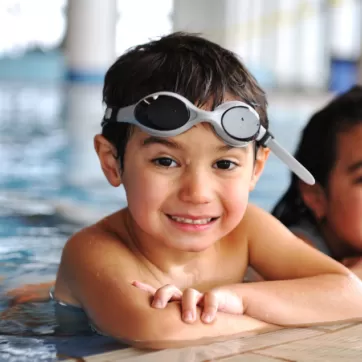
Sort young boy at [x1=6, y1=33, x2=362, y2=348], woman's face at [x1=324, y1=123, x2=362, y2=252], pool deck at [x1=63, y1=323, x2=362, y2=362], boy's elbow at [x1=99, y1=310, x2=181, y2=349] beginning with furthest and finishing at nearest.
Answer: woman's face at [x1=324, y1=123, x2=362, y2=252] → young boy at [x1=6, y1=33, x2=362, y2=348] → boy's elbow at [x1=99, y1=310, x2=181, y2=349] → pool deck at [x1=63, y1=323, x2=362, y2=362]

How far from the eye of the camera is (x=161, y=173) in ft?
6.78

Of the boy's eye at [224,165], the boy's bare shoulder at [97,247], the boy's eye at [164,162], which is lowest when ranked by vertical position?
the boy's bare shoulder at [97,247]

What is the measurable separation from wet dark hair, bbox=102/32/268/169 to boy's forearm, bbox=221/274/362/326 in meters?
0.51

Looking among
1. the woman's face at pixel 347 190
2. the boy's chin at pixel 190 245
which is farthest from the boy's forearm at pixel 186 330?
the woman's face at pixel 347 190

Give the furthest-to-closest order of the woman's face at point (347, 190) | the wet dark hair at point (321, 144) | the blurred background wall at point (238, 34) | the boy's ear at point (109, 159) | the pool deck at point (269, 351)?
the blurred background wall at point (238, 34), the wet dark hair at point (321, 144), the woman's face at point (347, 190), the boy's ear at point (109, 159), the pool deck at point (269, 351)

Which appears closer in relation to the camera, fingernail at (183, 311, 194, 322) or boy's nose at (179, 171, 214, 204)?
fingernail at (183, 311, 194, 322)

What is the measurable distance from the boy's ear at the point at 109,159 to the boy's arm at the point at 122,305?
0.18 m

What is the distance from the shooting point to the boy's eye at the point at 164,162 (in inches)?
81.4

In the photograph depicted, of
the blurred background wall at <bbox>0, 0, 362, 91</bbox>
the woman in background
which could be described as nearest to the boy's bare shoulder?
the woman in background

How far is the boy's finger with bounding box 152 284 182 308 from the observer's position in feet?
6.37

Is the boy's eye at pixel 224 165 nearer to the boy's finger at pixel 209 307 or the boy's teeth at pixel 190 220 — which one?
the boy's teeth at pixel 190 220

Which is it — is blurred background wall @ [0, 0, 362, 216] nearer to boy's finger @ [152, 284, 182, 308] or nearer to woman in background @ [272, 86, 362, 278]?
woman in background @ [272, 86, 362, 278]

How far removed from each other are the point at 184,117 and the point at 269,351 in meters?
0.67

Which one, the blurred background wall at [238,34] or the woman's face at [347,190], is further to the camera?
the blurred background wall at [238,34]
